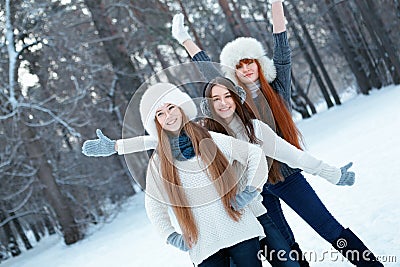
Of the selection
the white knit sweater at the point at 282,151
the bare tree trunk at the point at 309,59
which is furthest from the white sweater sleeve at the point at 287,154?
the bare tree trunk at the point at 309,59

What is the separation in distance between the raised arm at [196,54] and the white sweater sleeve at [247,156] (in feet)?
1.77

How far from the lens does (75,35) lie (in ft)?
36.8

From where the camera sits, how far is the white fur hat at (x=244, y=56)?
117 inches

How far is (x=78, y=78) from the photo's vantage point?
Result: 1166 cm

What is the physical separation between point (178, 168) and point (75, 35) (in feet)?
31.6

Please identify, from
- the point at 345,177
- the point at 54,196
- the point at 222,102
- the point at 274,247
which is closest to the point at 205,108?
the point at 222,102

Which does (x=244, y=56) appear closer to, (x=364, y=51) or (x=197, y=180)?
(x=197, y=180)

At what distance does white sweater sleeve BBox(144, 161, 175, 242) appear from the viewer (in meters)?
2.40

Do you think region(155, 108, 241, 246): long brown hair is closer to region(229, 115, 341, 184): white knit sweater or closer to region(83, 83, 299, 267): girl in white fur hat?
region(83, 83, 299, 267): girl in white fur hat

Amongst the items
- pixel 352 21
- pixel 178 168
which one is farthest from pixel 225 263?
pixel 352 21

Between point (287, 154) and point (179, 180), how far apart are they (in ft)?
2.32

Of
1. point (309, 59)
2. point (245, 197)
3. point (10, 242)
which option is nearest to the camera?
point (245, 197)

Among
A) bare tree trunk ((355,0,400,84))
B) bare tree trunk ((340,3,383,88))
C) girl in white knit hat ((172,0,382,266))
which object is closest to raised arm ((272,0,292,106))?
girl in white knit hat ((172,0,382,266))

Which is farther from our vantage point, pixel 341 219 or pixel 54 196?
pixel 54 196
